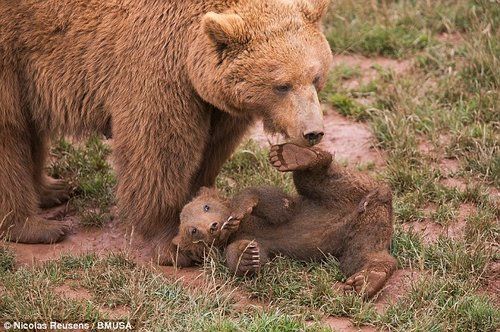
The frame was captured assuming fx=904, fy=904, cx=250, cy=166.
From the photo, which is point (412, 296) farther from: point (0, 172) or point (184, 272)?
point (0, 172)

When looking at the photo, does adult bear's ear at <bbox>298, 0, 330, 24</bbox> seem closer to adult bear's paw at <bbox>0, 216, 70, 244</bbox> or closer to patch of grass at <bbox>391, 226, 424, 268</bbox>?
patch of grass at <bbox>391, 226, 424, 268</bbox>

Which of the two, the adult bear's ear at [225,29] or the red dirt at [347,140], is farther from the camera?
the red dirt at [347,140]

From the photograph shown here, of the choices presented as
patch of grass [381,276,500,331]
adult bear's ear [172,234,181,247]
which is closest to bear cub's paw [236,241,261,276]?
adult bear's ear [172,234,181,247]

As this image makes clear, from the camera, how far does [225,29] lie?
6.11 m

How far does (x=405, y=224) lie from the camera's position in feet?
23.9

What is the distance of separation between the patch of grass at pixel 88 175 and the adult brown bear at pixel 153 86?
0.48 meters

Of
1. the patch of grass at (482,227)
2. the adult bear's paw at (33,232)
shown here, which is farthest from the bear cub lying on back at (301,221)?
the adult bear's paw at (33,232)

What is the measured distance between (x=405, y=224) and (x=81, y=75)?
2818 mm

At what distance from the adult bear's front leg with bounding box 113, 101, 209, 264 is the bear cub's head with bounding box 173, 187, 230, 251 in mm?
293

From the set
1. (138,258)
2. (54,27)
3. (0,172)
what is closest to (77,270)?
(138,258)

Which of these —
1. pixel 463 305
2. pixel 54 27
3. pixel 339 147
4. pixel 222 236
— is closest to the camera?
pixel 463 305

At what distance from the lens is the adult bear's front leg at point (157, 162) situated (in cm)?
660

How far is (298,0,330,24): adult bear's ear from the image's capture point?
253 inches

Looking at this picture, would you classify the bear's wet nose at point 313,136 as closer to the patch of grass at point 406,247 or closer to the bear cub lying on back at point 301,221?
the bear cub lying on back at point 301,221
